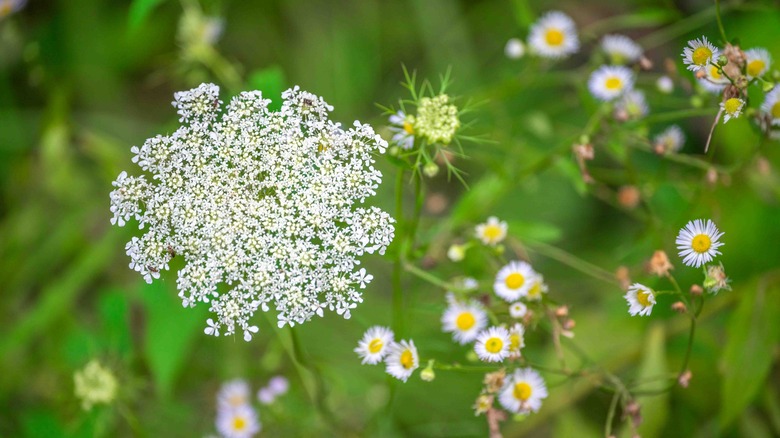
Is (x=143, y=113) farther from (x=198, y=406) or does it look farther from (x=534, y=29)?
(x=534, y=29)

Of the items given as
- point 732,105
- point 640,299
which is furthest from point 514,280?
point 732,105

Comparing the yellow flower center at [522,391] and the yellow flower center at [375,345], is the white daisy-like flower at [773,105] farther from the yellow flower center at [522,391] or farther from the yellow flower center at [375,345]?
the yellow flower center at [375,345]

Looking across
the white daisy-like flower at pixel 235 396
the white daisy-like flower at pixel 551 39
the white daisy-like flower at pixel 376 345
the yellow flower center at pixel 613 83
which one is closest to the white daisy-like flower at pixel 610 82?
the yellow flower center at pixel 613 83

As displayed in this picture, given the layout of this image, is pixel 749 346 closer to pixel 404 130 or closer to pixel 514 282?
pixel 514 282

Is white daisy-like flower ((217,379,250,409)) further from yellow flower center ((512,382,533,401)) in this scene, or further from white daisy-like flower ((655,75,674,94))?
white daisy-like flower ((655,75,674,94))

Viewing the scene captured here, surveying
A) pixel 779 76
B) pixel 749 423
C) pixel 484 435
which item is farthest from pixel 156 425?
pixel 779 76

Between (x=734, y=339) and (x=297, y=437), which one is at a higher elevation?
(x=734, y=339)

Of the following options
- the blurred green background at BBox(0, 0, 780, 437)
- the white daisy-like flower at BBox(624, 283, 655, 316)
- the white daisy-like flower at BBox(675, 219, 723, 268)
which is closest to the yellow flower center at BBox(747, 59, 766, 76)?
the blurred green background at BBox(0, 0, 780, 437)
